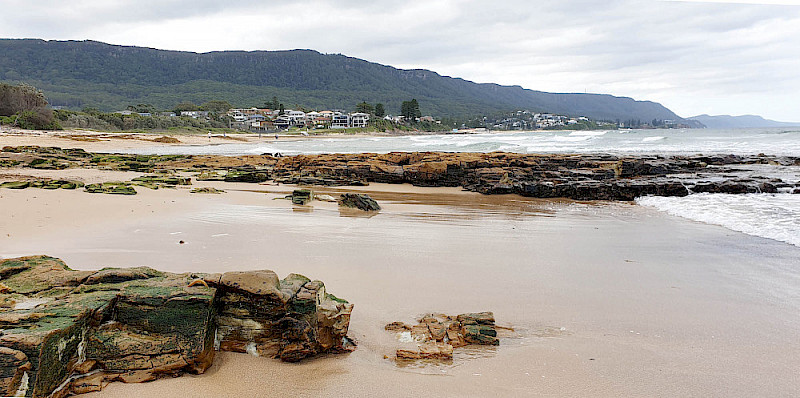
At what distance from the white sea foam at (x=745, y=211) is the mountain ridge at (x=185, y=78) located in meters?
133

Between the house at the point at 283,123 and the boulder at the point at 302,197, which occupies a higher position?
the house at the point at 283,123

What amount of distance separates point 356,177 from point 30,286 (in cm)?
1191

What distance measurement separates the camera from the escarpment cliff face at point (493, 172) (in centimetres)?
1187

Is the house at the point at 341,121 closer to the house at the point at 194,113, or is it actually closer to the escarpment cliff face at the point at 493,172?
the house at the point at 194,113

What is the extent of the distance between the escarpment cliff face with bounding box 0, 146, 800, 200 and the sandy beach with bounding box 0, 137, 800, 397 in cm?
331

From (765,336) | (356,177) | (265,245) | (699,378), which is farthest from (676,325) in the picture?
(356,177)

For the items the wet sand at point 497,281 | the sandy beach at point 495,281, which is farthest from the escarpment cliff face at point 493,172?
the wet sand at point 497,281

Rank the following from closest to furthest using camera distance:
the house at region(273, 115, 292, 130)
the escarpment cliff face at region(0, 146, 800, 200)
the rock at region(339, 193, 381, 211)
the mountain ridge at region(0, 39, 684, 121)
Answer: the rock at region(339, 193, 381, 211)
the escarpment cliff face at region(0, 146, 800, 200)
the house at region(273, 115, 292, 130)
the mountain ridge at region(0, 39, 684, 121)

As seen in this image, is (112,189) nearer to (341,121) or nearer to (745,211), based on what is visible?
(745,211)

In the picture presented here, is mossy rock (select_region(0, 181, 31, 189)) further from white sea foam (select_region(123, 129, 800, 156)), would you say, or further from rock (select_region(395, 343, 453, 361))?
white sea foam (select_region(123, 129, 800, 156))

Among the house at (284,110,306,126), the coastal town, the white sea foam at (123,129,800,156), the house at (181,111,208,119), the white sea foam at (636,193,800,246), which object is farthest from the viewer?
the house at (284,110,306,126)

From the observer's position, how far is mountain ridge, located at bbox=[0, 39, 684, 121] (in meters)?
136

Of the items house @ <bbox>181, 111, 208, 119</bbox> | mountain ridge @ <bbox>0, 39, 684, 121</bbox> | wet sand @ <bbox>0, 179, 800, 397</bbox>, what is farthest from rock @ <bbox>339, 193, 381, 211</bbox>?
mountain ridge @ <bbox>0, 39, 684, 121</bbox>

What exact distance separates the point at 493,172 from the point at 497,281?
382 inches
